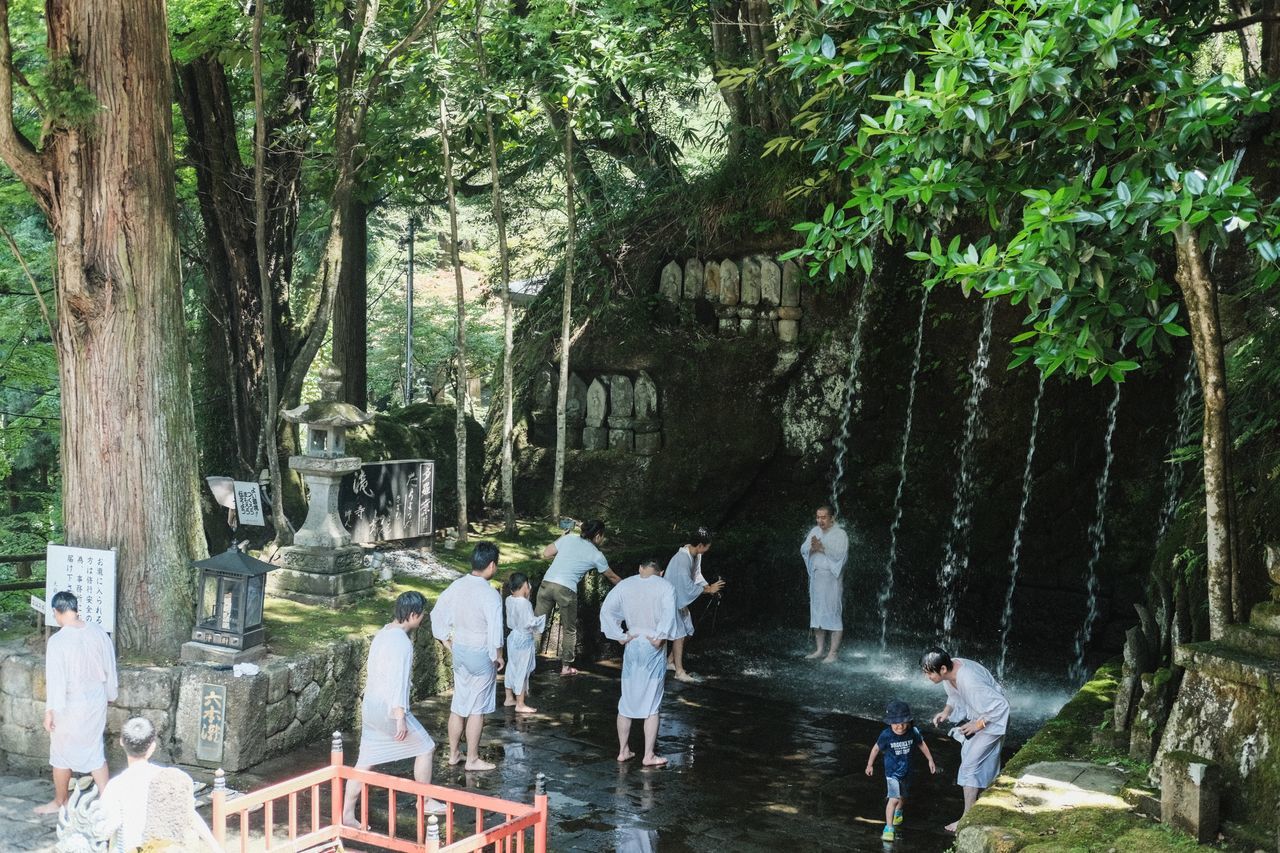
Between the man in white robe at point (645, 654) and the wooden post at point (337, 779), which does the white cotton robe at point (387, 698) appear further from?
the man in white robe at point (645, 654)

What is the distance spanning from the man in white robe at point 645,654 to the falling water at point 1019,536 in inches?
245

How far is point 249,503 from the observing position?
12.2 m

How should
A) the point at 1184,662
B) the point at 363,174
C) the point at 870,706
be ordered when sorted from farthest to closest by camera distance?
1. the point at 363,174
2. the point at 870,706
3. the point at 1184,662

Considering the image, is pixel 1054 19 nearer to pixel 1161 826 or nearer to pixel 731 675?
pixel 1161 826

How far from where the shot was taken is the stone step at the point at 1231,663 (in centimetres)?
579

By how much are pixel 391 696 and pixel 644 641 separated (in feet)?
8.16

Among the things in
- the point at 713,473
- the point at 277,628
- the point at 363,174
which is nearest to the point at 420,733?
the point at 277,628

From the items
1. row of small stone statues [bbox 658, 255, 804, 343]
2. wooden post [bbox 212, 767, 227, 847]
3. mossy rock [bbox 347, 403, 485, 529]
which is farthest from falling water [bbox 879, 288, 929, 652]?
wooden post [bbox 212, 767, 227, 847]

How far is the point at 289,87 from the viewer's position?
577 inches

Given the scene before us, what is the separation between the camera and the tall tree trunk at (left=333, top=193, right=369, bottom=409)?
1709cm

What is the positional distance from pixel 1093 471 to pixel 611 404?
6.32 metres

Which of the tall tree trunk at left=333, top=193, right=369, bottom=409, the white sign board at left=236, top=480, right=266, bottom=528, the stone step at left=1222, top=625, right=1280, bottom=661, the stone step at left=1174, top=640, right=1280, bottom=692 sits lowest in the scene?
the stone step at left=1174, top=640, right=1280, bottom=692

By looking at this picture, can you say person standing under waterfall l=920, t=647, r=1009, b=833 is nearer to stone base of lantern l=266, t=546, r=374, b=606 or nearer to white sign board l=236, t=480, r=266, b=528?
stone base of lantern l=266, t=546, r=374, b=606

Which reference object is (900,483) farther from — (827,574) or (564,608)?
(564,608)
